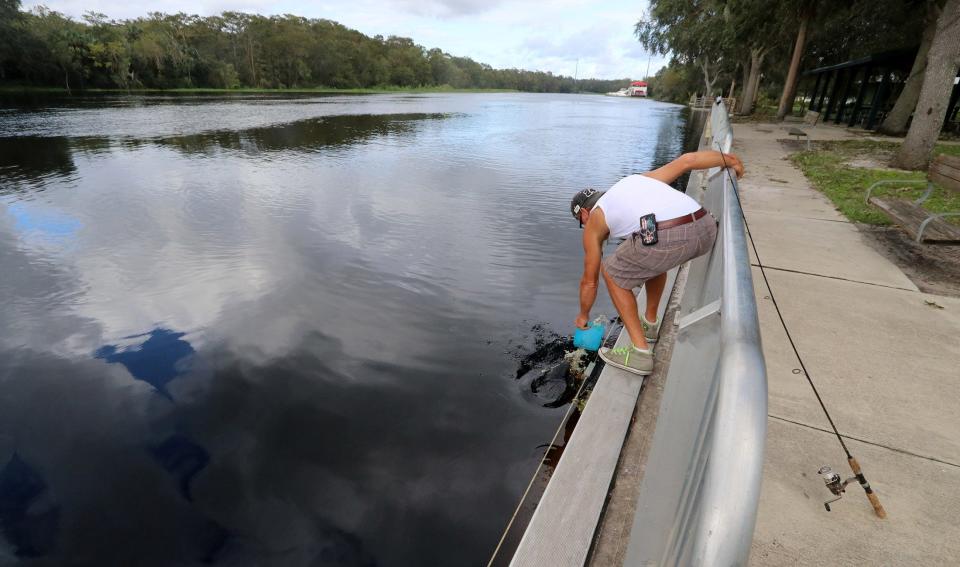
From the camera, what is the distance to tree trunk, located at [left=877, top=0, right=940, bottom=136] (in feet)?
48.5

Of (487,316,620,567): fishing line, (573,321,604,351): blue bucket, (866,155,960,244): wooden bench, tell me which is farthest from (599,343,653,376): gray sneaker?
(866,155,960,244): wooden bench

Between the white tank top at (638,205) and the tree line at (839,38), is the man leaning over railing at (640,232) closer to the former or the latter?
the white tank top at (638,205)

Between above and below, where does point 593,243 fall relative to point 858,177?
above

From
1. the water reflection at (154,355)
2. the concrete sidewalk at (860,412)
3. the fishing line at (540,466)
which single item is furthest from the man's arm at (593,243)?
the water reflection at (154,355)

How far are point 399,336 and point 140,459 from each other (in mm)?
2410

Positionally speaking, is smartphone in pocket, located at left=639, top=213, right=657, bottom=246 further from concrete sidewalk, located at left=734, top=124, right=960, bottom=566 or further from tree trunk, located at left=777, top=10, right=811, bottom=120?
tree trunk, located at left=777, top=10, right=811, bottom=120

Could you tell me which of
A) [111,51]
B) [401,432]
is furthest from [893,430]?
[111,51]

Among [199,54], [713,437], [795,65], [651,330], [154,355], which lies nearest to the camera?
[713,437]

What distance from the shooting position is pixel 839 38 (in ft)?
110

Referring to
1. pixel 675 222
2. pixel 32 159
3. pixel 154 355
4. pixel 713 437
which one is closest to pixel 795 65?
pixel 675 222

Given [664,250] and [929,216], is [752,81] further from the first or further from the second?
[664,250]

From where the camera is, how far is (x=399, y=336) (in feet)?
16.6

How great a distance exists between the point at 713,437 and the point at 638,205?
7.11ft

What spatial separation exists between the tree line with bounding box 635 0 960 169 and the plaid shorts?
11.0 meters
